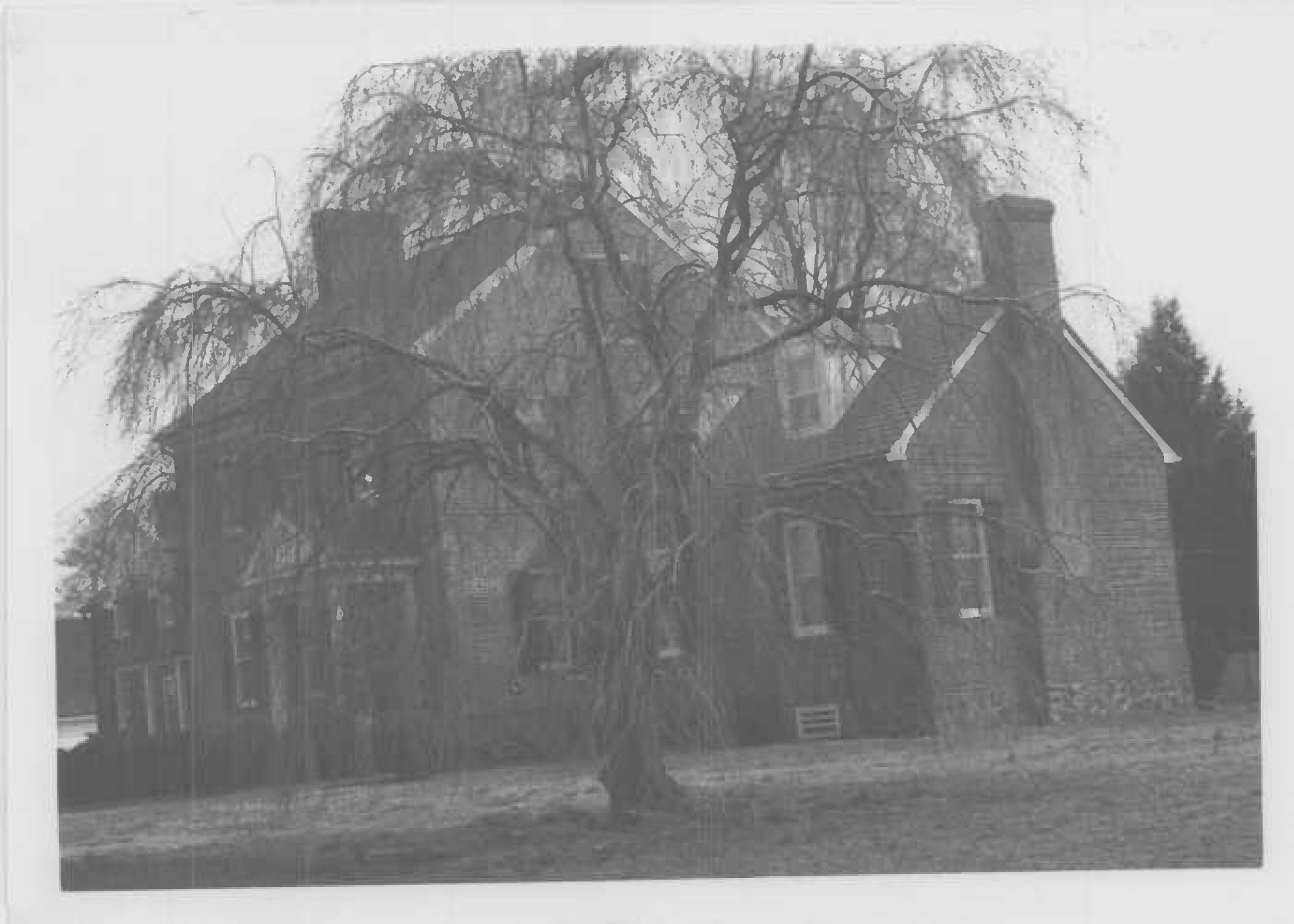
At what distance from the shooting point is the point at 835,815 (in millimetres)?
10797

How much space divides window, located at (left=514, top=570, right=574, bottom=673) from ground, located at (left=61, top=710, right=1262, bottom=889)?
2.07ft

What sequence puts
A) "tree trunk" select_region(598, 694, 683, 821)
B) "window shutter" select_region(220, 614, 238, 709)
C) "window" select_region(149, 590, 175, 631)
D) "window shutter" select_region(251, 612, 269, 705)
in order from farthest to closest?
"window" select_region(149, 590, 175, 631) → "window shutter" select_region(220, 614, 238, 709) → "window shutter" select_region(251, 612, 269, 705) → "tree trunk" select_region(598, 694, 683, 821)

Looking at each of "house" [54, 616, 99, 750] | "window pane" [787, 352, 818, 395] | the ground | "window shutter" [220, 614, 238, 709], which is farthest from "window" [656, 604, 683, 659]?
"house" [54, 616, 99, 750]

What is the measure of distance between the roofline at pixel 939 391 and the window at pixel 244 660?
3819 mm

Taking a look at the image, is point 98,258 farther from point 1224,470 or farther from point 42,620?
point 1224,470

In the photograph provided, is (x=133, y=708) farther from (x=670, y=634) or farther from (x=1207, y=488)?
(x=1207, y=488)

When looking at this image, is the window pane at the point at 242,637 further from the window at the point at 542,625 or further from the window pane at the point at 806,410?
the window pane at the point at 806,410

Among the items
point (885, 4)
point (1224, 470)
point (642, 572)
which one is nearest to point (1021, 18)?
point (885, 4)

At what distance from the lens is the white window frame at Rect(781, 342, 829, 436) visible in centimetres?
1078

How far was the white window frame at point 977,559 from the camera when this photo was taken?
35.1 ft

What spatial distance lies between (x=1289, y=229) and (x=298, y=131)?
569cm

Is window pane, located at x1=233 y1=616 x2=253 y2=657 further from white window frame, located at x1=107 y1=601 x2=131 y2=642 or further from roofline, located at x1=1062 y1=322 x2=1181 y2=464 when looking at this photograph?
roofline, located at x1=1062 y1=322 x2=1181 y2=464

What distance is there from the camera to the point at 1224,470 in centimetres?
1102

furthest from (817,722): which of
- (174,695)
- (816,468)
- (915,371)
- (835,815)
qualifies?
(174,695)
